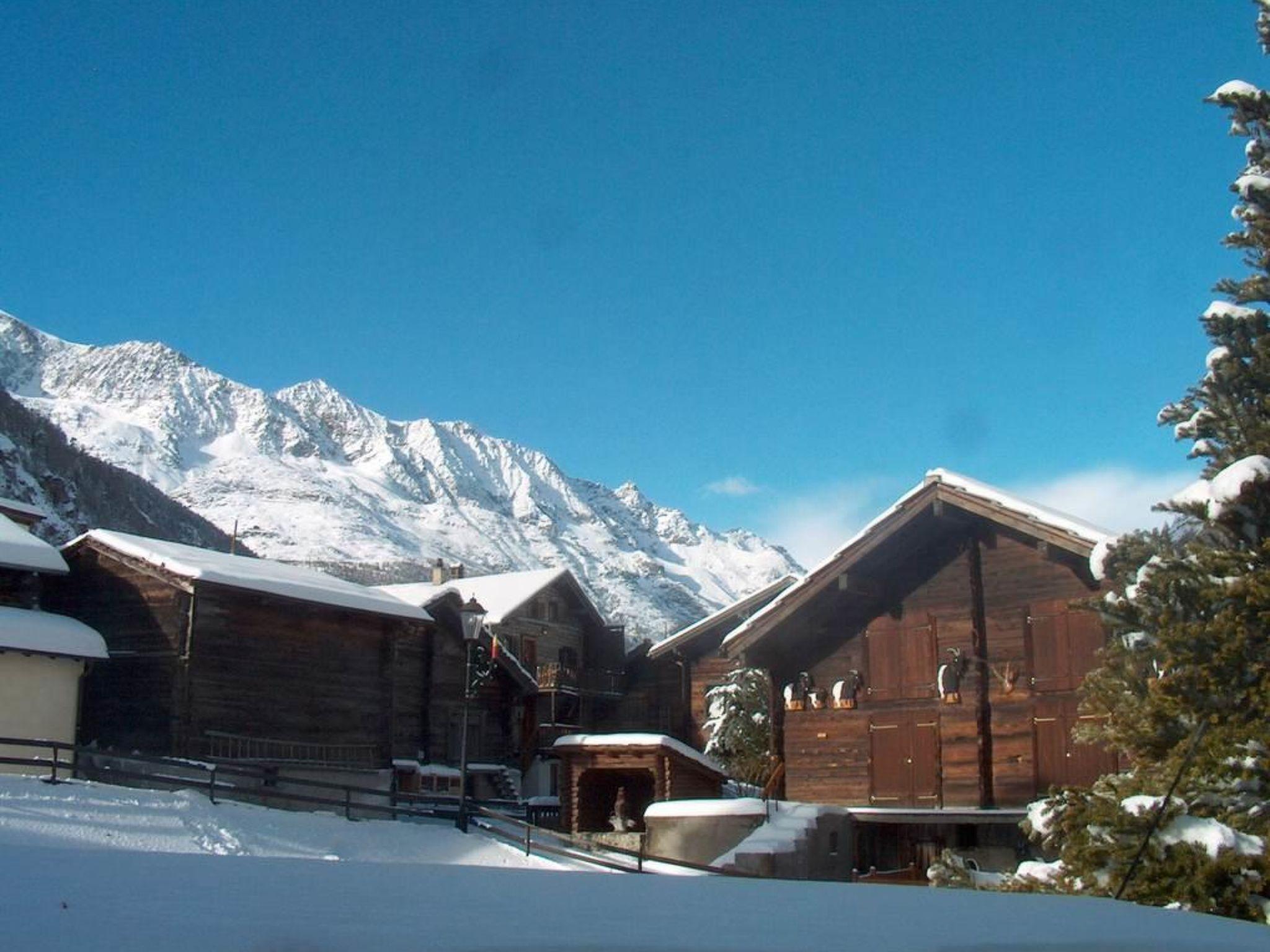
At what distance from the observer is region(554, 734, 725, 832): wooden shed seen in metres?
30.6

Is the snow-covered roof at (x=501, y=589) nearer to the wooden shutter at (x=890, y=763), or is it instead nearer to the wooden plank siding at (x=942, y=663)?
the wooden plank siding at (x=942, y=663)

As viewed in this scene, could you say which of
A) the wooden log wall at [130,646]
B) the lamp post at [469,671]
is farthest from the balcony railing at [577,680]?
the wooden log wall at [130,646]

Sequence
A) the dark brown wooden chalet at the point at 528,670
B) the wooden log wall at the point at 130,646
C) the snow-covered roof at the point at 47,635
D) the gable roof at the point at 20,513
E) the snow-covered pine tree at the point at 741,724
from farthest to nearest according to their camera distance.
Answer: the dark brown wooden chalet at the point at 528,670
the gable roof at the point at 20,513
the snow-covered pine tree at the point at 741,724
the wooden log wall at the point at 130,646
the snow-covered roof at the point at 47,635

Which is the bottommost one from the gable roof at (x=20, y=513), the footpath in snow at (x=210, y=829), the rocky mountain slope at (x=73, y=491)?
the footpath in snow at (x=210, y=829)

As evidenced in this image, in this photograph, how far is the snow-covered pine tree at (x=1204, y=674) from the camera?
451 inches

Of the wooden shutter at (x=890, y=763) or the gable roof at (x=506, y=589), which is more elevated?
the gable roof at (x=506, y=589)

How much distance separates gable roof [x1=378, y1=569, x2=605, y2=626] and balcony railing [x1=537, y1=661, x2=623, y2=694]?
265 centimetres

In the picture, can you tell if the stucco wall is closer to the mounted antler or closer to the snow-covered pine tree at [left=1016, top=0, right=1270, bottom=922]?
the mounted antler

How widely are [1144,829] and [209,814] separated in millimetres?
18362

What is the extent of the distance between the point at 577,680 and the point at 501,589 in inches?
250

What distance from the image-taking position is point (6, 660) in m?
28.7

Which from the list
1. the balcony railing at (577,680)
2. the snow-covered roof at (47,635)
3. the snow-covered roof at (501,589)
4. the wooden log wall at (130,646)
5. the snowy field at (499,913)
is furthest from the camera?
the snow-covered roof at (501,589)

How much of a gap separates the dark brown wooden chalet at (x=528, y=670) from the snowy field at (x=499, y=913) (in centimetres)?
3245

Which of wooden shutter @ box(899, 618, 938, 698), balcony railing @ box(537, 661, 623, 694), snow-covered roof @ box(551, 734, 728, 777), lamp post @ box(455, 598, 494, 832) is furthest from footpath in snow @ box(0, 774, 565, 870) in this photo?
balcony railing @ box(537, 661, 623, 694)
